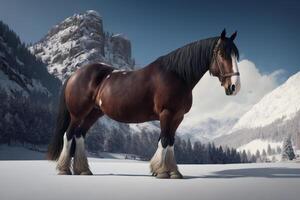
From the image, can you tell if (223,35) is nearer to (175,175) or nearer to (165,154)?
(165,154)

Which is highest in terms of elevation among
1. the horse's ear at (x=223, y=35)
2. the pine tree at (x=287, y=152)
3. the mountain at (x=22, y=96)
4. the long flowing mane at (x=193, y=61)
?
the mountain at (x=22, y=96)

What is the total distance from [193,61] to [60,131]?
3970mm

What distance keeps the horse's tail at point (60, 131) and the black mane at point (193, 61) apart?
3121 millimetres

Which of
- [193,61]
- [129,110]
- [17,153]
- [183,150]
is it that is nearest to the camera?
[193,61]

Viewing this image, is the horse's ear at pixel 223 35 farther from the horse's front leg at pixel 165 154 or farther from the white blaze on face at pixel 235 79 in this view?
the horse's front leg at pixel 165 154

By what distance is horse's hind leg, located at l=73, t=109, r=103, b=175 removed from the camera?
773cm

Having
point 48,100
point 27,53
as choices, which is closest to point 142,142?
point 48,100

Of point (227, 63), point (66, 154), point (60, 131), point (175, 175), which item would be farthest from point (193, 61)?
point (60, 131)

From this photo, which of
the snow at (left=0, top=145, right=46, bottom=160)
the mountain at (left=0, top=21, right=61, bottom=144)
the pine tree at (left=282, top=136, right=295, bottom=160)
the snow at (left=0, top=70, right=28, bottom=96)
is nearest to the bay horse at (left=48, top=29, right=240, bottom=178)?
the snow at (left=0, top=145, right=46, bottom=160)

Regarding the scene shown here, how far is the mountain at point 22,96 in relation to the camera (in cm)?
8831

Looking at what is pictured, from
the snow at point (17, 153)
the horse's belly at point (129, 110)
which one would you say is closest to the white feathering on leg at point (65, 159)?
the horse's belly at point (129, 110)

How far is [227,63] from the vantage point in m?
6.65

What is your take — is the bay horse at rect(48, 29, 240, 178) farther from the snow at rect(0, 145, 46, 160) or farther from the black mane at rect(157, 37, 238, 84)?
the snow at rect(0, 145, 46, 160)

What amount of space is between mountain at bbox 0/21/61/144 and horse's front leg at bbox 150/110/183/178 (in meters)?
86.6
